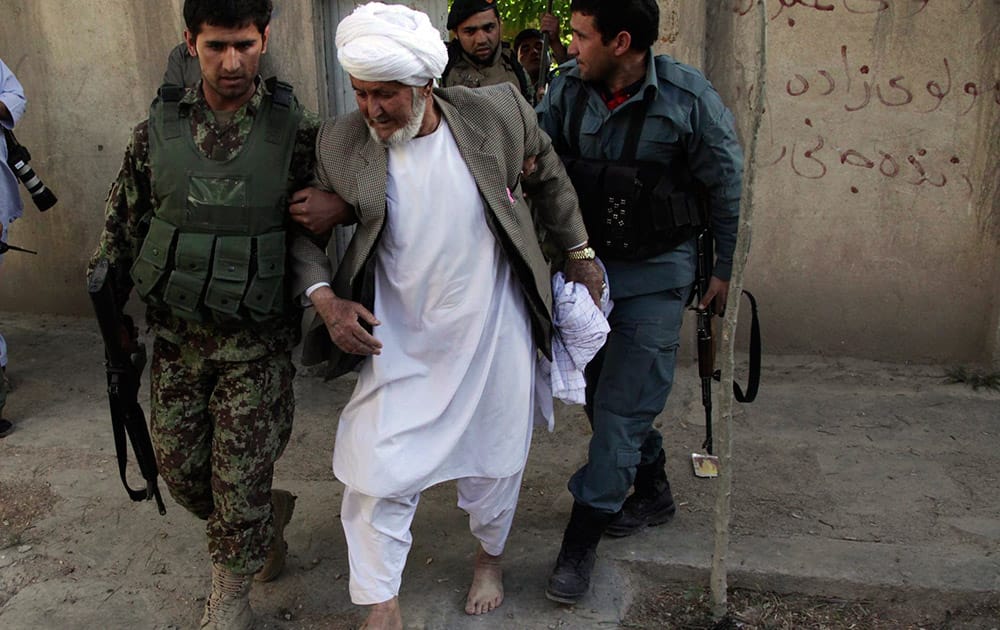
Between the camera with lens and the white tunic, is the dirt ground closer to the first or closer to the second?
the white tunic

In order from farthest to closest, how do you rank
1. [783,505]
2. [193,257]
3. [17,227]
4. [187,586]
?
1. [17,227]
2. [783,505]
3. [187,586]
4. [193,257]

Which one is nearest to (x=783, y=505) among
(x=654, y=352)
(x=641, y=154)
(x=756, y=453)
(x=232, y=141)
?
(x=756, y=453)

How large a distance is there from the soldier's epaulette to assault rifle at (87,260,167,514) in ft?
5.61

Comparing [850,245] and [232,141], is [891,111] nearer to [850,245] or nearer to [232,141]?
[850,245]

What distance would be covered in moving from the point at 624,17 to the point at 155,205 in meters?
1.42

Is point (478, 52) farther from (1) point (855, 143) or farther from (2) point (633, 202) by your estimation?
(2) point (633, 202)

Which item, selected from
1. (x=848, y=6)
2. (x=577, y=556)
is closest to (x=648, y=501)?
(x=577, y=556)

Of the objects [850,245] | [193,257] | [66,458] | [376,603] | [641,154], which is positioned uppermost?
[641,154]

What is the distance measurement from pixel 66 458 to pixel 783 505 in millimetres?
2943

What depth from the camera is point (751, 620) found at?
119 inches

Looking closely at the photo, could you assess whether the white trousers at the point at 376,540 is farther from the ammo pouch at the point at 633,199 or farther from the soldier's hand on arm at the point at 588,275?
the ammo pouch at the point at 633,199

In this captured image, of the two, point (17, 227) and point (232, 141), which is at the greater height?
point (232, 141)

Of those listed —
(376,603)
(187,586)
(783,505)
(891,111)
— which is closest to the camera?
(376,603)

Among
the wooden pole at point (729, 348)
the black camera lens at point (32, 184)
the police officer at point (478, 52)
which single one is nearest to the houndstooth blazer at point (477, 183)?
the wooden pole at point (729, 348)
